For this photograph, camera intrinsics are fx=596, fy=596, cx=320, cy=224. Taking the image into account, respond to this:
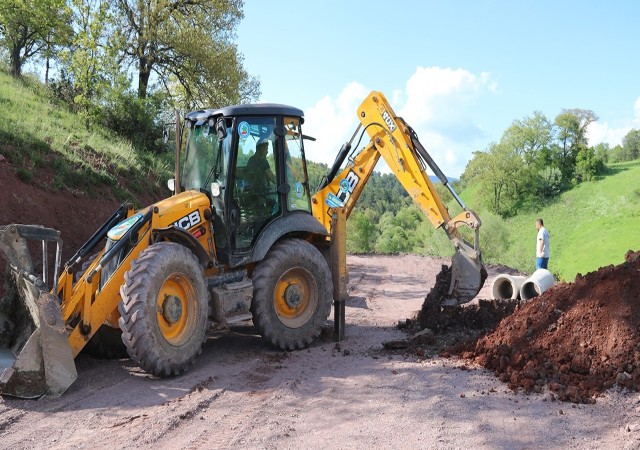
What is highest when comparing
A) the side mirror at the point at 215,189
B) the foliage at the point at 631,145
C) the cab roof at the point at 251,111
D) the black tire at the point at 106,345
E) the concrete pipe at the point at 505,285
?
the foliage at the point at 631,145

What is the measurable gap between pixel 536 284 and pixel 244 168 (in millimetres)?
5533

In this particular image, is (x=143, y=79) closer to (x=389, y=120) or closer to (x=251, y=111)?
(x=389, y=120)

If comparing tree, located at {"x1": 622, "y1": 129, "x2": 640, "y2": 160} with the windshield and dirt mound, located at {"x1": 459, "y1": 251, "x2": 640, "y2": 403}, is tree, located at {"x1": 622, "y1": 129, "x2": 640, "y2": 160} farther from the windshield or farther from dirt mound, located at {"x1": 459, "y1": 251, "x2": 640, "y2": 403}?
the windshield

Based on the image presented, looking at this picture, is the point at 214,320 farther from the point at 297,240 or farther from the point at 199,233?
the point at 297,240

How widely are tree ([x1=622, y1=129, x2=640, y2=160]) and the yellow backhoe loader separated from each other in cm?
9452

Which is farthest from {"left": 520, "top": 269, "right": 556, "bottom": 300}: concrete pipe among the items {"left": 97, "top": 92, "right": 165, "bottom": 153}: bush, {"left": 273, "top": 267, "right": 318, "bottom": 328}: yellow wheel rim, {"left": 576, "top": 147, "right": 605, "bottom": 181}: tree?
{"left": 576, "top": 147, "right": 605, "bottom": 181}: tree

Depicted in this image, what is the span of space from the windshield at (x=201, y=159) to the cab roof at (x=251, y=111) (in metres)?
0.13

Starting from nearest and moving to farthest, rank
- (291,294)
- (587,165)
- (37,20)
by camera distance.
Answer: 1. (291,294)
2. (37,20)
3. (587,165)

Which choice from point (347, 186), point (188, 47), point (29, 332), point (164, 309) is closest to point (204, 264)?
point (164, 309)

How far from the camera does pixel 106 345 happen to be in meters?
6.59

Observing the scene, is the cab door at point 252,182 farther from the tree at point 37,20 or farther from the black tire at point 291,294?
the tree at point 37,20

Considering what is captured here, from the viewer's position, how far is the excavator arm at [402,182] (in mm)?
8500

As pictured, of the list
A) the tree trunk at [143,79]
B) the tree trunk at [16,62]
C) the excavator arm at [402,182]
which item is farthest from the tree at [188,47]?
the excavator arm at [402,182]

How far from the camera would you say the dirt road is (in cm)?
451
